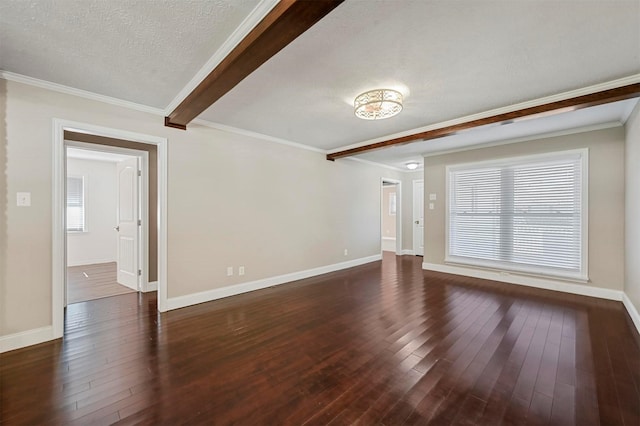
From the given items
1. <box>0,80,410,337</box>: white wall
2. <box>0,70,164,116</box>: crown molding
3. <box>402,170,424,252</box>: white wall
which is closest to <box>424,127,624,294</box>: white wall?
<box>402,170,424,252</box>: white wall

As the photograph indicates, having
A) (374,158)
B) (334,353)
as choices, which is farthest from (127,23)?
(374,158)

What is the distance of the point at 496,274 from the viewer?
486 centimetres

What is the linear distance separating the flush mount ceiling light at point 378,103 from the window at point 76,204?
7.21m

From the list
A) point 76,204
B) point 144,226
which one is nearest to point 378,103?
point 144,226

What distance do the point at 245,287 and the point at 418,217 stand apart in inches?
213

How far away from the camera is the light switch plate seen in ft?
8.13

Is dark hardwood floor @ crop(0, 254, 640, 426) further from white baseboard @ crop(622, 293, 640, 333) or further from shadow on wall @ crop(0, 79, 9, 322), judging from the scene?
shadow on wall @ crop(0, 79, 9, 322)

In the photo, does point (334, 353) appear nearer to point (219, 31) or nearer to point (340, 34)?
point (340, 34)

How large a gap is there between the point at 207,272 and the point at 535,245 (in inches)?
Answer: 210

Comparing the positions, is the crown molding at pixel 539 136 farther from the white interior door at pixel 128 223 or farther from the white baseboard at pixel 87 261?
the white baseboard at pixel 87 261

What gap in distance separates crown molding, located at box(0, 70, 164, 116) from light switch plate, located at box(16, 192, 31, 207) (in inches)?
41.7

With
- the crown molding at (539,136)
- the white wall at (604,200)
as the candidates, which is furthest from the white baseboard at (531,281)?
the crown molding at (539,136)

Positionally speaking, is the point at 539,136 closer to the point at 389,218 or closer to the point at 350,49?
the point at 350,49

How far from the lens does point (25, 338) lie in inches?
97.3
